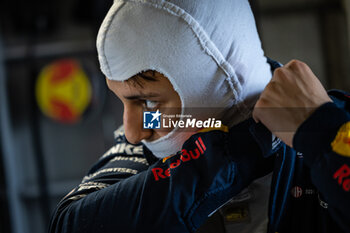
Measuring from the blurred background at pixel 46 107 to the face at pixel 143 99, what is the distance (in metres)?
1.48

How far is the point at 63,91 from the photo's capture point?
83.8 inches

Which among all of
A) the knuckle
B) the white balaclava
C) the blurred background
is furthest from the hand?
the blurred background

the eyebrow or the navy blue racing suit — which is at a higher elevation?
the eyebrow

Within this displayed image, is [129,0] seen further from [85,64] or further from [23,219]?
[23,219]

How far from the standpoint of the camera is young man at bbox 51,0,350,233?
53 cm

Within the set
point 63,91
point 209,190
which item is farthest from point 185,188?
point 63,91

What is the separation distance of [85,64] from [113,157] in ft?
4.80

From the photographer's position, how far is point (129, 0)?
1.85 ft

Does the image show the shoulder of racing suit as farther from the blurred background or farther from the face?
the blurred background

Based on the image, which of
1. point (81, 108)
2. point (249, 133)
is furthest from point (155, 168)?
point (81, 108)

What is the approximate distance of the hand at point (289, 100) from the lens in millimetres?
456

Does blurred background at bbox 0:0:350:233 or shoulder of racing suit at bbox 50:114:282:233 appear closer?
shoulder of racing suit at bbox 50:114:282:233

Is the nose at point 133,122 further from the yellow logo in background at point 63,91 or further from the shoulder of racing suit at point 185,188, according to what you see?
the yellow logo in background at point 63,91

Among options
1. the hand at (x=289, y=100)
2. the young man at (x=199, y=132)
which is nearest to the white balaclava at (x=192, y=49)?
the young man at (x=199, y=132)
